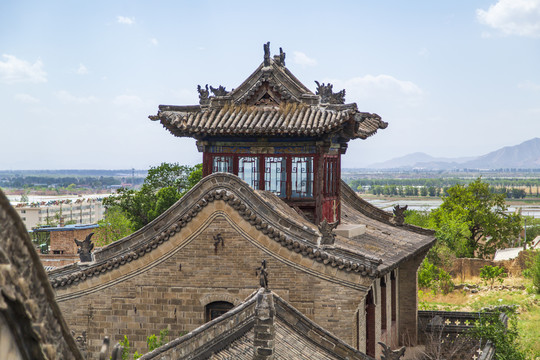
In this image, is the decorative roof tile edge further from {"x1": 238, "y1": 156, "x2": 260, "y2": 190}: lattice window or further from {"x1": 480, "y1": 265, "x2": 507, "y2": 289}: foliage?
{"x1": 480, "y1": 265, "x2": 507, "y2": 289}: foliage

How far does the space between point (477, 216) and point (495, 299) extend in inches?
775

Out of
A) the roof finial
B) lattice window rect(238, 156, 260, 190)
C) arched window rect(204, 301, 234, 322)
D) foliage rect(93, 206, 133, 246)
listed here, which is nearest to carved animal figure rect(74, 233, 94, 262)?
arched window rect(204, 301, 234, 322)

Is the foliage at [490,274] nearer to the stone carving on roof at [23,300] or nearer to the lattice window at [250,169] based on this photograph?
the lattice window at [250,169]

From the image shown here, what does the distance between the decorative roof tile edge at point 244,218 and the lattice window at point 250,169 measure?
411 cm

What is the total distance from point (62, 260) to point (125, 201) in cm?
1060

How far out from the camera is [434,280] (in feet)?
165

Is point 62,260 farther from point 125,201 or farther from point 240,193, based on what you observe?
point 240,193

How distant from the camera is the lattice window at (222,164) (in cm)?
2236

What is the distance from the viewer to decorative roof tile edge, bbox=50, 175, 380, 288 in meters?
17.3

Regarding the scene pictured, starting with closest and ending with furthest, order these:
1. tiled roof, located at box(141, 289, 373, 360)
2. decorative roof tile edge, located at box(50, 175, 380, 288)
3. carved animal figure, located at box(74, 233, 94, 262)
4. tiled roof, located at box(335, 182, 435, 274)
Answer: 1. tiled roof, located at box(141, 289, 373, 360)
2. decorative roof tile edge, located at box(50, 175, 380, 288)
3. carved animal figure, located at box(74, 233, 94, 262)
4. tiled roof, located at box(335, 182, 435, 274)

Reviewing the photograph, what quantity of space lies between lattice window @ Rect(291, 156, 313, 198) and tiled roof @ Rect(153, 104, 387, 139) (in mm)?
1065

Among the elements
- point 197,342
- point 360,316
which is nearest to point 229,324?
point 197,342

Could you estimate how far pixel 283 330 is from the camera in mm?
14648

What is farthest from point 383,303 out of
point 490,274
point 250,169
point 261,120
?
point 490,274
